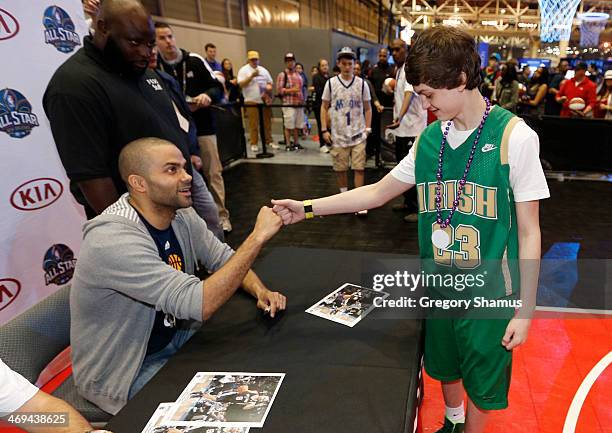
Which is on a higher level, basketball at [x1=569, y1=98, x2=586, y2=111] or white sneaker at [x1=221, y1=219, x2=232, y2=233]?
basketball at [x1=569, y1=98, x2=586, y2=111]

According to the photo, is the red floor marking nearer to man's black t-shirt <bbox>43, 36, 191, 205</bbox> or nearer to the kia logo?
man's black t-shirt <bbox>43, 36, 191, 205</bbox>

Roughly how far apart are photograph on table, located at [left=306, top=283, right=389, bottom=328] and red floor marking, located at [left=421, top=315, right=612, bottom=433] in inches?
32.7

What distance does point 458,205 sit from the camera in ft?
4.59

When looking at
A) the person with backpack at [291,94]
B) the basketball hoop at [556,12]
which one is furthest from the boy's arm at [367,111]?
the basketball hoop at [556,12]

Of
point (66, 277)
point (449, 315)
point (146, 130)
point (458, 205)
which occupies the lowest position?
point (66, 277)

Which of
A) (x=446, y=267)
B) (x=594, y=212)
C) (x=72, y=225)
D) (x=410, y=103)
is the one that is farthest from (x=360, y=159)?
(x=446, y=267)

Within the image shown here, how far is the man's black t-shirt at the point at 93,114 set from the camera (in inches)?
69.2

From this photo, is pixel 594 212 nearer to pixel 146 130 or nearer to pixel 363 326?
pixel 363 326

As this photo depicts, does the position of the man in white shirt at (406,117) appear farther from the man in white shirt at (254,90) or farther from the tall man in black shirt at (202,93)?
the man in white shirt at (254,90)

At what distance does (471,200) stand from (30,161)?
2.30m

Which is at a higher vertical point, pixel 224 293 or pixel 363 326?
pixel 224 293

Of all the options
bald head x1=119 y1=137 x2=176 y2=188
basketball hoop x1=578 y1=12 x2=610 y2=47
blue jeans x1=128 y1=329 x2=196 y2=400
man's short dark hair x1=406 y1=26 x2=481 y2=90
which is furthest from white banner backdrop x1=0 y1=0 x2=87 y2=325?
basketball hoop x1=578 y1=12 x2=610 y2=47

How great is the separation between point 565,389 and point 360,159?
118 inches

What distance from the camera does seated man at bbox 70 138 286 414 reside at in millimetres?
1359
